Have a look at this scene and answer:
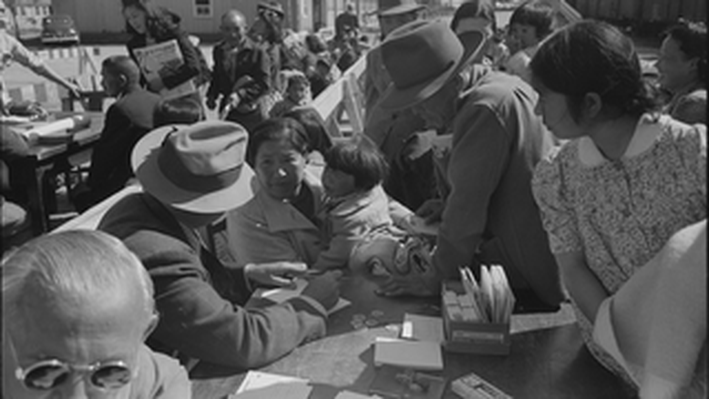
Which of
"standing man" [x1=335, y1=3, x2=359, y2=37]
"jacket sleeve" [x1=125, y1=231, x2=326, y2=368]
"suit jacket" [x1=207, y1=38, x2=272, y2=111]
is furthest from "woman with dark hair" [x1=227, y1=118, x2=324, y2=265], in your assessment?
"standing man" [x1=335, y1=3, x2=359, y2=37]

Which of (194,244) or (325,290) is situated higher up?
(194,244)

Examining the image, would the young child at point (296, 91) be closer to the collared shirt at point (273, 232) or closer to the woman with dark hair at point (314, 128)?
the woman with dark hair at point (314, 128)

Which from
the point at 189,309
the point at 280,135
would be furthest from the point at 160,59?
the point at 189,309

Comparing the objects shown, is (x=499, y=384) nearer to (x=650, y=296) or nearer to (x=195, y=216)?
(x=650, y=296)

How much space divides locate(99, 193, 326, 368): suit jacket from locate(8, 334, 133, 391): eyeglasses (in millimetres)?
633

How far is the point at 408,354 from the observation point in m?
1.79

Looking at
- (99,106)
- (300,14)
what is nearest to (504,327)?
(99,106)

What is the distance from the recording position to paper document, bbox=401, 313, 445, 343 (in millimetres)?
1906

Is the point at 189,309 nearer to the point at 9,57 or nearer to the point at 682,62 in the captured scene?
the point at 682,62

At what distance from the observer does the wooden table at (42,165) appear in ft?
14.8

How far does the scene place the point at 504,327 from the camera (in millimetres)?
1786

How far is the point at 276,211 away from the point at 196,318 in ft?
3.03

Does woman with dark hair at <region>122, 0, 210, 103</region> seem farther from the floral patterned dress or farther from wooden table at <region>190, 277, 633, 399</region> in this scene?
the floral patterned dress

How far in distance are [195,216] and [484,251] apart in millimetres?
1001
